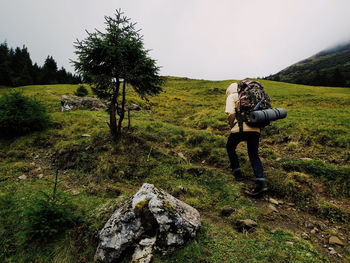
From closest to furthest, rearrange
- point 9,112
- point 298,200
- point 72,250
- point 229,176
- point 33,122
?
point 72,250
point 298,200
point 229,176
point 9,112
point 33,122

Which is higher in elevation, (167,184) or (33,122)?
(33,122)

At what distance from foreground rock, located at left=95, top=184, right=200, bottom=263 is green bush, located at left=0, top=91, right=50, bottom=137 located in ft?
32.2

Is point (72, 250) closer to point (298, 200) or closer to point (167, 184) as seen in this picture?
point (167, 184)

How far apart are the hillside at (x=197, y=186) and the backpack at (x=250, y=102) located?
223cm

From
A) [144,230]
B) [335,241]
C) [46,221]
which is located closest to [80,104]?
[46,221]

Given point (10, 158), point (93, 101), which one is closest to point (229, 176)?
point (10, 158)

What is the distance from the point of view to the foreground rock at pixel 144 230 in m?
3.54

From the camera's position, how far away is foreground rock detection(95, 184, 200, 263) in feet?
11.6

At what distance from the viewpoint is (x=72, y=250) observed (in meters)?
3.78

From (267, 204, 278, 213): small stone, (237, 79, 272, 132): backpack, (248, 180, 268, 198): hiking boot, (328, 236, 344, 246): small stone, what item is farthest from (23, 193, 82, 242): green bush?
(328, 236, 344, 246): small stone

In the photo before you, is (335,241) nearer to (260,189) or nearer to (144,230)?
(260,189)

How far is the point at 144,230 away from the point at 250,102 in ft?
14.4

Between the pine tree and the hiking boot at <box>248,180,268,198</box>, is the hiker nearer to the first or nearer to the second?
the hiking boot at <box>248,180,268,198</box>

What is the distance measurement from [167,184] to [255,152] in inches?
122
